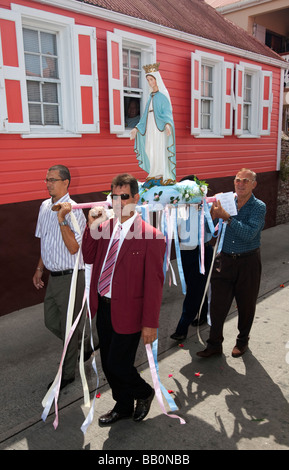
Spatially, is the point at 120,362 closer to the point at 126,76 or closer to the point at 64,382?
the point at 64,382

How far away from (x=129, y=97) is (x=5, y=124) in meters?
3.09

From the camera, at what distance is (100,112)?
23.9 ft

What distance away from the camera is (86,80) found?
22.3 feet

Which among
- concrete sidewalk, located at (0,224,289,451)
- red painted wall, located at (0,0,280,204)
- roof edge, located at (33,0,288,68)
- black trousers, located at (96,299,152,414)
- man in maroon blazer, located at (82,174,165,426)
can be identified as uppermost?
roof edge, located at (33,0,288,68)

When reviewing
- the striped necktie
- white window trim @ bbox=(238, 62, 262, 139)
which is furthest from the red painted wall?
the striped necktie

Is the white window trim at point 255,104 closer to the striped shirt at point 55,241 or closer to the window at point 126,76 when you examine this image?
the window at point 126,76

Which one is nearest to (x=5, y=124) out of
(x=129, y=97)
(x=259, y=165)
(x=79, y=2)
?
(x=79, y=2)

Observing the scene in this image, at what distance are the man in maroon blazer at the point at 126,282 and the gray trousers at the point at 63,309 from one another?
0.74 m

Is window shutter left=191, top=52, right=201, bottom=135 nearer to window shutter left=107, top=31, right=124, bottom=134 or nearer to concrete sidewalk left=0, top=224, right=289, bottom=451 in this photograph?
window shutter left=107, top=31, right=124, bottom=134

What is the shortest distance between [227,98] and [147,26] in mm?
3179

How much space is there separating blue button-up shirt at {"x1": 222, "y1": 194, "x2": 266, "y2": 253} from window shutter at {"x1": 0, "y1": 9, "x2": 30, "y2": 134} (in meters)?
3.66

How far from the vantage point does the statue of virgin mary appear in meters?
4.70

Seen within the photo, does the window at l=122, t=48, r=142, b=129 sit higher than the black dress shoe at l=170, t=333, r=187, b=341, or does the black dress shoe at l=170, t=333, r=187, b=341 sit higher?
the window at l=122, t=48, r=142, b=129
